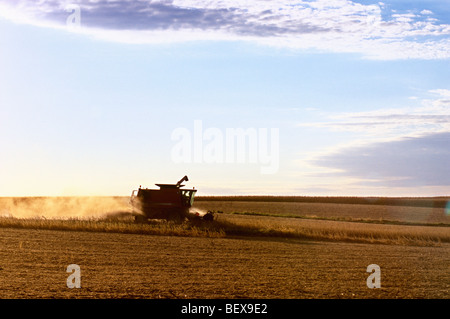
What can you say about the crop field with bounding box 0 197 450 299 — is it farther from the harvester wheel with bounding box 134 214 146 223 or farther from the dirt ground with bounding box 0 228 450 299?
the harvester wheel with bounding box 134 214 146 223

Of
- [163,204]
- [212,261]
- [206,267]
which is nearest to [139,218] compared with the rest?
[163,204]

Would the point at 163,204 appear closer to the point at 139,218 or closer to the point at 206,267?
the point at 139,218

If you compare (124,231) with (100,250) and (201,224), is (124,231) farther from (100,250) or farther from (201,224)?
(100,250)

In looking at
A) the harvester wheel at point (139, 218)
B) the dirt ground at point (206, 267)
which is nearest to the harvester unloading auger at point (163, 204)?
the harvester wheel at point (139, 218)

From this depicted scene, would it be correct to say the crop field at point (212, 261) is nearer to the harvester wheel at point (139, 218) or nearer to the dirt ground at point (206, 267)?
the dirt ground at point (206, 267)

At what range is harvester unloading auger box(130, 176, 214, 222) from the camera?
116ft

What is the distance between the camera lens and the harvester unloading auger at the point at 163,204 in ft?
116

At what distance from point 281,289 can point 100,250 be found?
960 cm

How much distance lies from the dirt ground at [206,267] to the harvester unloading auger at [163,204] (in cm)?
603

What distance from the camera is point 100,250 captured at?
74.8 ft

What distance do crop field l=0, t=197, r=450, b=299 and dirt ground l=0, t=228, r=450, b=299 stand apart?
0.10 feet

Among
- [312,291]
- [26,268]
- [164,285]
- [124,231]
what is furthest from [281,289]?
[124,231]

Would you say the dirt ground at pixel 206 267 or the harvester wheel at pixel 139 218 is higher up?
the harvester wheel at pixel 139 218

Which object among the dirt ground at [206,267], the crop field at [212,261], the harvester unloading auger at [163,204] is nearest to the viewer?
the dirt ground at [206,267]
